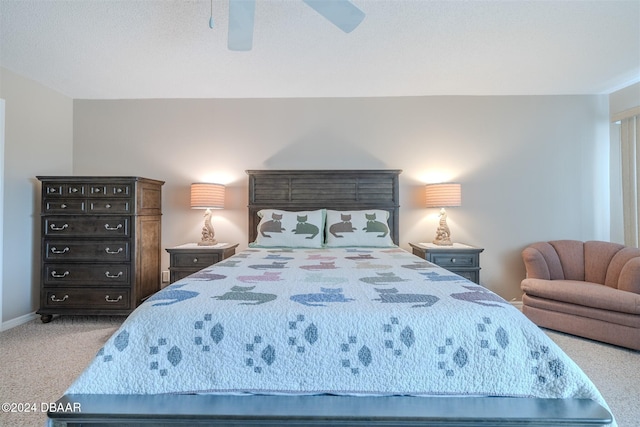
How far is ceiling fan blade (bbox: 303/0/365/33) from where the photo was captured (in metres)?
1.60

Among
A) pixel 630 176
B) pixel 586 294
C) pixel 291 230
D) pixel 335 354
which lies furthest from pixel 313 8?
pixel 630 176

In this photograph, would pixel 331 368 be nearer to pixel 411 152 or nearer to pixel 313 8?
pixel 313 8

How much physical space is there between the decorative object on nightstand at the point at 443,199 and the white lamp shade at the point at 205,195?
2242 mm

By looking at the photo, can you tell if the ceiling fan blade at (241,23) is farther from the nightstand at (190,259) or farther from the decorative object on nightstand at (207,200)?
the nightstand at (190,259)

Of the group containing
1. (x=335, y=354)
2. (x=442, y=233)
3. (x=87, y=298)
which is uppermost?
(x=442, y=233)

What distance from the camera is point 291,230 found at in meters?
2.92

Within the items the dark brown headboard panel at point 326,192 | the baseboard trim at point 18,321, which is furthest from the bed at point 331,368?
the baseboard trim at point 18,321

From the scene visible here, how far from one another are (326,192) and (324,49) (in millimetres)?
1406

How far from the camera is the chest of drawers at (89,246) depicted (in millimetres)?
2887

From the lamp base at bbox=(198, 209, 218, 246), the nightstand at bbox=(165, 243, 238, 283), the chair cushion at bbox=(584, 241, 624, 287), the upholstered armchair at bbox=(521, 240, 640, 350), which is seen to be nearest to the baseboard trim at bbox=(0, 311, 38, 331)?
the nightstand at bbox=(165, 243, 238, 283)

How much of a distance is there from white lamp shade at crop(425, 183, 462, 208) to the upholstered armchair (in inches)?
33.4

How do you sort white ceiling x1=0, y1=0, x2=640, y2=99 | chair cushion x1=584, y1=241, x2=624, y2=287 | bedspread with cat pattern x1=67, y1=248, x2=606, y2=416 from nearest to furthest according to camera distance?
bedspread with cat pattern x1=67, y1=248, x2=606, y2=416 → white ceiling x1=0, y1=0, x2=640, y2=99 → chair cushion x1=584, y1=241, x2=624, y2=287

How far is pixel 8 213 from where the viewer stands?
2.81 metres

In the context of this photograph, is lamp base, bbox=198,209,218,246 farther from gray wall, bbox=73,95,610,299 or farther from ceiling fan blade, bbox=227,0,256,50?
ceiling fan blade, bbox=227,0,256,50
